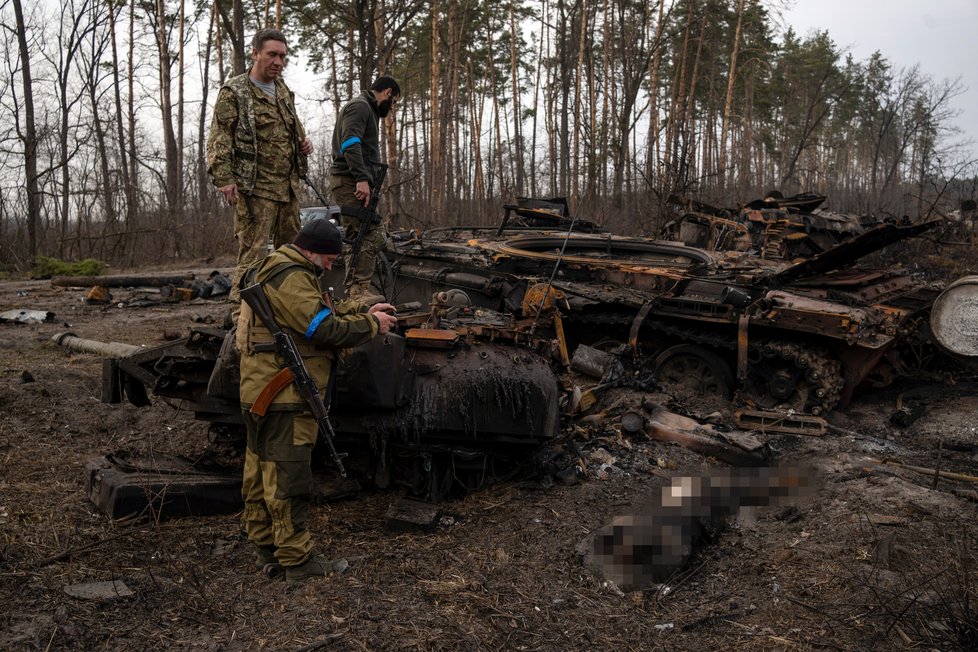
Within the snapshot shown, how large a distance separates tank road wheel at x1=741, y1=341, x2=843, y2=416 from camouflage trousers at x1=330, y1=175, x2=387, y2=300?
12.4 ft

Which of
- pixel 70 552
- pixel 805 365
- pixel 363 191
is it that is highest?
pixel 363 191

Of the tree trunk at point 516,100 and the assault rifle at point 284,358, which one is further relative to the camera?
the tree trunk at point 516,100

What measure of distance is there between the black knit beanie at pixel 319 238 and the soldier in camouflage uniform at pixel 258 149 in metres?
1.32

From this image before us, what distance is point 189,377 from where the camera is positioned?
15.5 feet

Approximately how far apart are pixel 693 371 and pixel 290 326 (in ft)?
17.1

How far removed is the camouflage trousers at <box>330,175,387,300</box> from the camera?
20.4 ft

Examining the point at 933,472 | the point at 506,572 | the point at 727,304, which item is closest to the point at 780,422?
the point at 727,304

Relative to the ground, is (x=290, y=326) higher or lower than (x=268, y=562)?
higher

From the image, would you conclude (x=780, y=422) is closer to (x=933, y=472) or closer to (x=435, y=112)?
(x=933, y=472)

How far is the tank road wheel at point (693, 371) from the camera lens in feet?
24.9

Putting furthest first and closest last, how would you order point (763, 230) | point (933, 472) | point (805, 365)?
point (763, 230) → point (805, 365) → point (933, 472)

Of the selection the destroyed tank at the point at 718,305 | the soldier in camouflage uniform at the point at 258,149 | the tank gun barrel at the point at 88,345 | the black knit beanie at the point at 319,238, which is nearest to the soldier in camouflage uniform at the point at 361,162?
the soldier in camouflage uniform at the point at 258,149

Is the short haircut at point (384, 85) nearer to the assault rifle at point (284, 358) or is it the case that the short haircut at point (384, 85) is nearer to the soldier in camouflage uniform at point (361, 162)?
the soldier in camouflage uniform at point (361, 162)

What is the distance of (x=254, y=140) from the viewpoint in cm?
519
